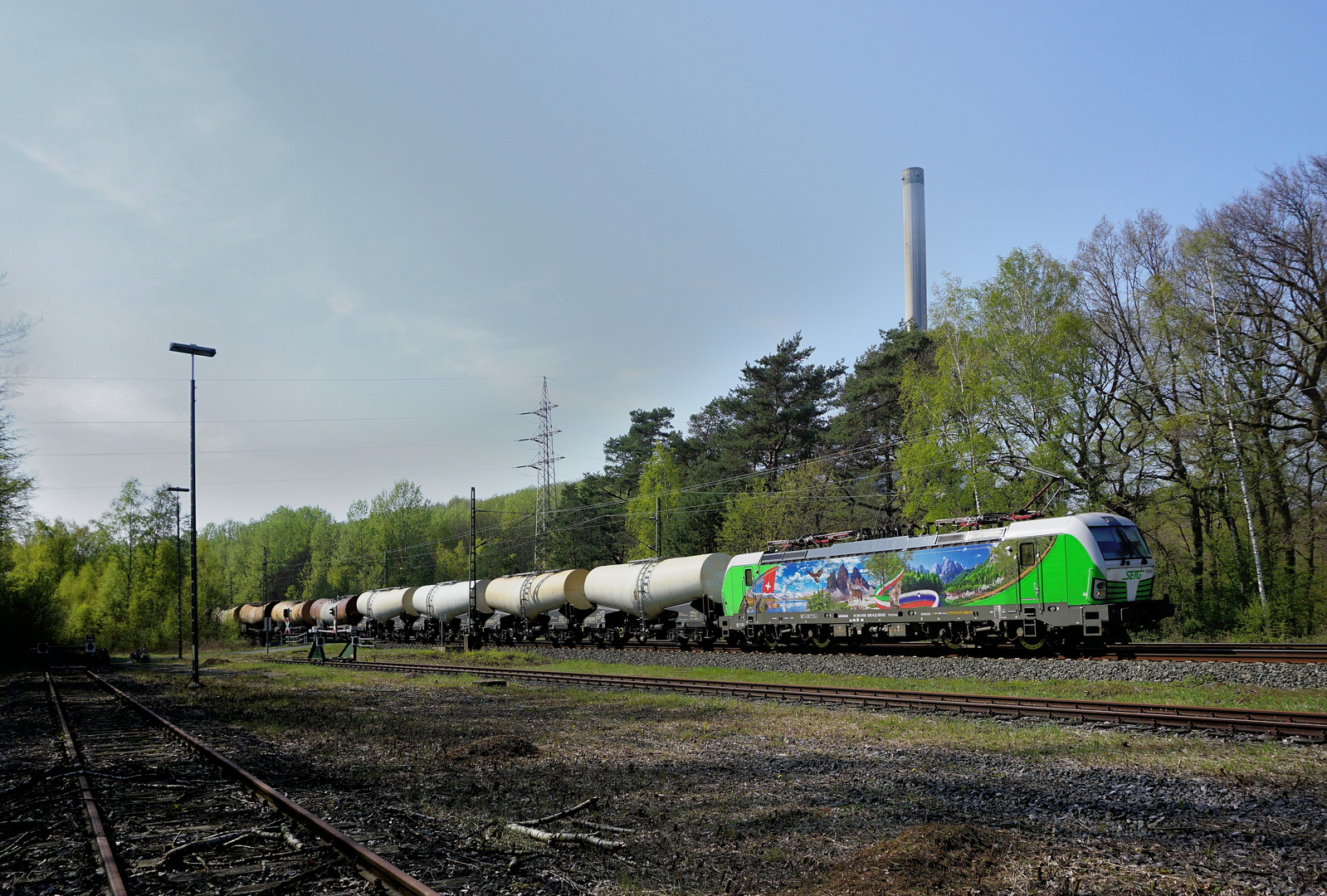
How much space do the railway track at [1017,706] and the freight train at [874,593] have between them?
614 centimetres

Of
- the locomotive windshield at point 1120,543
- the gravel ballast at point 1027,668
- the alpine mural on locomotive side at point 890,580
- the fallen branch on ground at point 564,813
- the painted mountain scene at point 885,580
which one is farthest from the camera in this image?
the painted mountain scene at point 885,580

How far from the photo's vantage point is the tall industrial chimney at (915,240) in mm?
85750

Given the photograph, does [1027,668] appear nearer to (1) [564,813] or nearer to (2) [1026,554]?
(2) [1026,554]

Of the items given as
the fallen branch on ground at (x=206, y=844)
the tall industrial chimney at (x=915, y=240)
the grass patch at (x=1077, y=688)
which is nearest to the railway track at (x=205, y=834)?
the fallen branch on ground at (x=206, y=844)

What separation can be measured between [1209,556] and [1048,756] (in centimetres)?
2499

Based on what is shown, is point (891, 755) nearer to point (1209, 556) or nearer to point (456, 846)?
point (456, 846)

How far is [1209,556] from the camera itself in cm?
3041

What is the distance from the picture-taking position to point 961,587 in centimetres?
2262

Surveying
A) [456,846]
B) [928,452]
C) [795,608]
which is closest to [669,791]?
[456,846]

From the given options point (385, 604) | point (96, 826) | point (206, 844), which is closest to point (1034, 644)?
point (206, 844)

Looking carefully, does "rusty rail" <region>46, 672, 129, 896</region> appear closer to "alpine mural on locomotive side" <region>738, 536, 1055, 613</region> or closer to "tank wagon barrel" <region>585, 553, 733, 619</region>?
"alpine mural on locomotive side" <region>738, 536, 1055, 613</region>

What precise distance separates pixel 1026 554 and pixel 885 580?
4414 mm

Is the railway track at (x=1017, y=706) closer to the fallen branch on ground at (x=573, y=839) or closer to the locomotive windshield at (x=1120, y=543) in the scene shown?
the locomotive windshield at (x=1120, y=543)

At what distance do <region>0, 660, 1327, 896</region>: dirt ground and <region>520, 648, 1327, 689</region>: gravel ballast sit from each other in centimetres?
634
